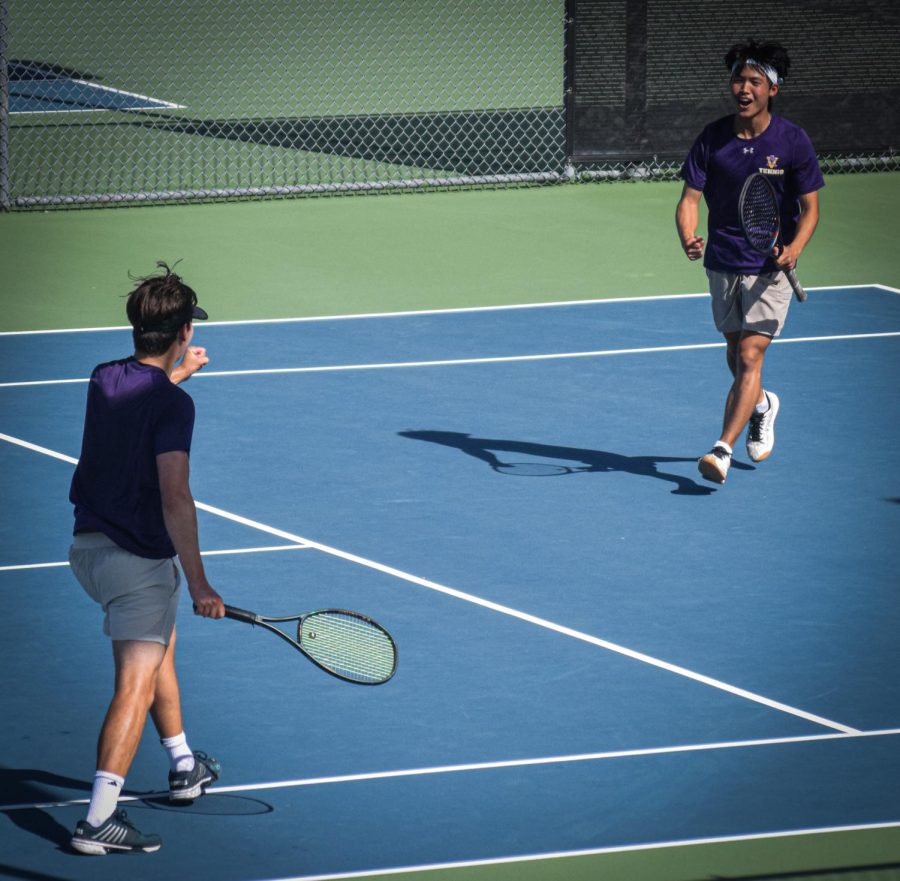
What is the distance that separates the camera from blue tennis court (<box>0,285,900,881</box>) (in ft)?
19.0

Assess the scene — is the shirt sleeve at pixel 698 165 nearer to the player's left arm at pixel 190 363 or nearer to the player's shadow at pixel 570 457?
the player's shadow at pixel 570 457

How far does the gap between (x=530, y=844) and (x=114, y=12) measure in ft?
87.1

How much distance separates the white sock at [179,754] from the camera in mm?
5832

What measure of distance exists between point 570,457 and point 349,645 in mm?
4212

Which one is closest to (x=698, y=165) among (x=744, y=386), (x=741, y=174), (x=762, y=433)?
(x=741, y=174)

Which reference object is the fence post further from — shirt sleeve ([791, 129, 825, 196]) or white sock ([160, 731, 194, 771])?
white sock ([160, 731, 194, 771])

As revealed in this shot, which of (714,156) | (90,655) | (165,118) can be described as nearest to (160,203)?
(165,118)

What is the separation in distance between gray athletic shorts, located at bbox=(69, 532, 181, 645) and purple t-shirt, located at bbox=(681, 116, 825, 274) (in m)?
4.46

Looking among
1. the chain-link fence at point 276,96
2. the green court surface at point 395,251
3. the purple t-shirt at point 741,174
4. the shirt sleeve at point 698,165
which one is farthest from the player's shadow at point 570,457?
the chain-link fence at point 276,96

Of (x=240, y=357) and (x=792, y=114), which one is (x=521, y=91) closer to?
(x=792, y=114)

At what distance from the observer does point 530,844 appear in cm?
557

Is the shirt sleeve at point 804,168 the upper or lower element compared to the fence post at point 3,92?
lower

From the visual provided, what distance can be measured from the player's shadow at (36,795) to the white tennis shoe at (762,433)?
4.63 m

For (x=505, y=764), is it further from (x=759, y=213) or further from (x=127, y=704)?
(x=759, y=213)
